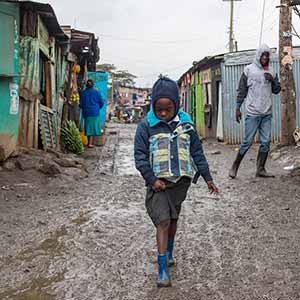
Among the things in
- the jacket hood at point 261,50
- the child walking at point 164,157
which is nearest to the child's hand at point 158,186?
the child walking at point 164,157

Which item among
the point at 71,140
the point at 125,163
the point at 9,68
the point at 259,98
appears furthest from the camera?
the point at 71,140

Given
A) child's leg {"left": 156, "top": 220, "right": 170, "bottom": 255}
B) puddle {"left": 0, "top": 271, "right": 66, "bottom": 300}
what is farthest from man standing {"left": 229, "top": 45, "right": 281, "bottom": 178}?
puddle {"left": 0, "top": 271, "right": 66, "bottom": 300}

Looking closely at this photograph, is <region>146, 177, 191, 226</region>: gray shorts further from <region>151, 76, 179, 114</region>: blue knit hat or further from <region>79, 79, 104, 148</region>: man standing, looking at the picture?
<region>79, 79, 104, 148</region>: man standing

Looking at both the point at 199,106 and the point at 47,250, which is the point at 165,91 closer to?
the point at 47,250

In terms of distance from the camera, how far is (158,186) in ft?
12.3

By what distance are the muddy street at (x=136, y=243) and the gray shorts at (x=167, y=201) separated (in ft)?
1.51

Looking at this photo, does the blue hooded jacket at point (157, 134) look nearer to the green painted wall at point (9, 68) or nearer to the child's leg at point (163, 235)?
the child's leg at point (163, 235)

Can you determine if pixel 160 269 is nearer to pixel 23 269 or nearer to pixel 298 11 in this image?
pixel 23 269

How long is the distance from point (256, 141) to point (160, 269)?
11.6 metres

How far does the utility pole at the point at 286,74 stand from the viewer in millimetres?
11117

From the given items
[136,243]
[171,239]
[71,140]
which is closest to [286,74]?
[71,140]

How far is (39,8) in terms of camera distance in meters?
8.67

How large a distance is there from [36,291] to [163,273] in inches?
35.7

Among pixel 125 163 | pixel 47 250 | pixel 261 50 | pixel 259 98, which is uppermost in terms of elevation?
pixel 261 50
